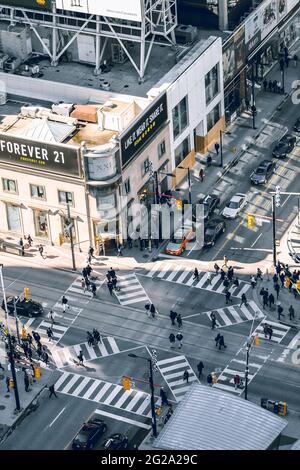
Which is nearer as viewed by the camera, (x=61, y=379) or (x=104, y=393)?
(x=104, y=393)

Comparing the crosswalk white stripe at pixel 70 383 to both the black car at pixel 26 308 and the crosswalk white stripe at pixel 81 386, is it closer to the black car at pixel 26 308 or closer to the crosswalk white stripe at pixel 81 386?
the crosswalk white stripe at pixel 81 386

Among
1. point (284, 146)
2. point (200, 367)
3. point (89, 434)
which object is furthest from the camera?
point (284, 146)

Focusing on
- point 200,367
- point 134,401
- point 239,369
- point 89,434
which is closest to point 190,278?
point 239,369

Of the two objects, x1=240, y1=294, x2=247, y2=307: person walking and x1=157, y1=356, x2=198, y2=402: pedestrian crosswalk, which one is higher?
x1=240, y1=294, x2=247, y2=307: person walking

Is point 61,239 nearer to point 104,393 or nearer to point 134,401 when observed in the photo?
point 104,393

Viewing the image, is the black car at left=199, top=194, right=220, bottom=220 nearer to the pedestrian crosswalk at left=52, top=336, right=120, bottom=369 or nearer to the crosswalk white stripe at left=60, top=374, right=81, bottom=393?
the pedestrian crosswalk at left=52, top=336, right=120, bottom=369

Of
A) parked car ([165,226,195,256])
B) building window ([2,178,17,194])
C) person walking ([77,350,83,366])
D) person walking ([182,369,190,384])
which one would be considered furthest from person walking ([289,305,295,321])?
building window ([2,178,17,194])

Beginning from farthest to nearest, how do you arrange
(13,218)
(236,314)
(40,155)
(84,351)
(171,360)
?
(13,218) → (40,155) → (236,314) → (84,351) → (171,360)

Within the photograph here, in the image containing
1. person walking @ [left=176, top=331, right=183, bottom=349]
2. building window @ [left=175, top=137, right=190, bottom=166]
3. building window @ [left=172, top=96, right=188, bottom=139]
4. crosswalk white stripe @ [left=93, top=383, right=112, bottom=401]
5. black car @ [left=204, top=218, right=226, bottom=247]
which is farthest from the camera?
building window @ [left=175, top=137, right=190, bottom=166]
